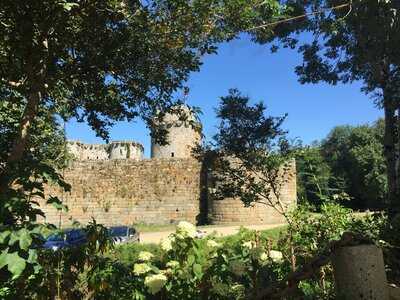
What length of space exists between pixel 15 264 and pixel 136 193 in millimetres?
28020

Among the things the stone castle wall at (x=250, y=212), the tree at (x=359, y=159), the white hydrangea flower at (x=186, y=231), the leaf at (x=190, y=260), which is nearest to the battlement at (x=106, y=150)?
the tree at (x=359, y=159)

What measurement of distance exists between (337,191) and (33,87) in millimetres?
4234

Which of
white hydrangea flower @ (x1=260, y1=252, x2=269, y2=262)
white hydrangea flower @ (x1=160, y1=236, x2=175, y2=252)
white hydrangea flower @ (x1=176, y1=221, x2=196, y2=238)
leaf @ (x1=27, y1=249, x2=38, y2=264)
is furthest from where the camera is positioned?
white hydrangea flower @ (x1=260, y1=252, x2=269, y2=262)

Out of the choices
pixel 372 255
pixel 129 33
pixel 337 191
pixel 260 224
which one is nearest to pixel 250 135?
pixel 337 191

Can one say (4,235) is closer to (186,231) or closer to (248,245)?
(186,231)

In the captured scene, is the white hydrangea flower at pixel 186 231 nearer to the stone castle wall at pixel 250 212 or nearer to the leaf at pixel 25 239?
the leaf at pixel 25 239

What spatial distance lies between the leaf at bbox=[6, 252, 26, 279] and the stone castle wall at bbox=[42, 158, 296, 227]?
2568 cm

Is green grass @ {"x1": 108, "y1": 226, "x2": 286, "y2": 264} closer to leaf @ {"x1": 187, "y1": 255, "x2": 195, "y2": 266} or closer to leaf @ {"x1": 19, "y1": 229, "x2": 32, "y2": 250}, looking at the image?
leaf @ {"x1": 187, "y1": 255, "x2": 195, "y2": 266}

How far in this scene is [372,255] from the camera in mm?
2295

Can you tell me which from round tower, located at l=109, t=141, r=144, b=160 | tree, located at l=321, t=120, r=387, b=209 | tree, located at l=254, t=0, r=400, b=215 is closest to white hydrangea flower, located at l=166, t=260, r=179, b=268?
tree, located at l=254, t=0, r=400, b=215

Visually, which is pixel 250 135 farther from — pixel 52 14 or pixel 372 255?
pixel 372 255

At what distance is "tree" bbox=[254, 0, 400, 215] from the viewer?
26.7 ft

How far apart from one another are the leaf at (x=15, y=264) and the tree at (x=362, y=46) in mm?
5694

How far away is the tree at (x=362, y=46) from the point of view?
8129 mm
